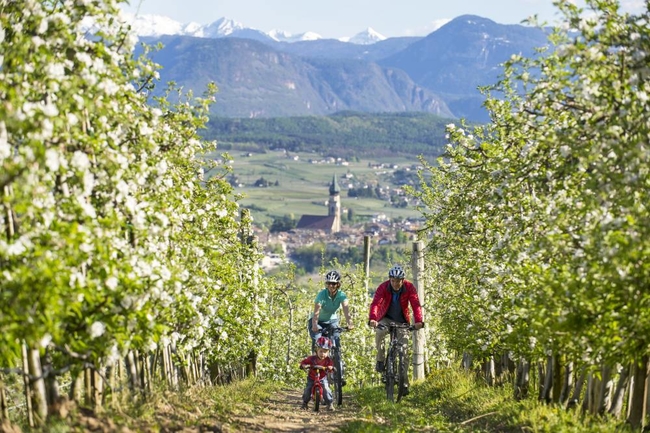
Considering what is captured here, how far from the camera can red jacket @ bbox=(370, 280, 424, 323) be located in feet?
50.6

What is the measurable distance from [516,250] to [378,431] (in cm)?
308

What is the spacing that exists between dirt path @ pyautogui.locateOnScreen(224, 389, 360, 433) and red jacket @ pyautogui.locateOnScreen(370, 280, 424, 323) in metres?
1.94

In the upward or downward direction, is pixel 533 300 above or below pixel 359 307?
above

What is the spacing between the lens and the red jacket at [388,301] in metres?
15.4

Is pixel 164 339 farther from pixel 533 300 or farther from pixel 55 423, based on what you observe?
pixel 533 300

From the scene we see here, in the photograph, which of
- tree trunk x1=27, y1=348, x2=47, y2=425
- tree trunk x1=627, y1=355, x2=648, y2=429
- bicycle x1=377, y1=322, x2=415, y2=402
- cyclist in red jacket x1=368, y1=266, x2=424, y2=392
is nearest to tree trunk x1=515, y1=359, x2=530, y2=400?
cyclist in red jacket x1=368, y1=266, x2=424, y2=392

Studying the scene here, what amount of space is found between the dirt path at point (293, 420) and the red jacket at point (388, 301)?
194 cm

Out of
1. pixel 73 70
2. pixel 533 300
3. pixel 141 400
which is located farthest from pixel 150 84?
pixel 533 300

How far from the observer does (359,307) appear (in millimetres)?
34750

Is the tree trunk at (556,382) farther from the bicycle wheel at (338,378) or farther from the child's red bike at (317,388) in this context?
the bicycle wheel at (338,378)

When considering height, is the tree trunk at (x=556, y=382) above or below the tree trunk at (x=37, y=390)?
below

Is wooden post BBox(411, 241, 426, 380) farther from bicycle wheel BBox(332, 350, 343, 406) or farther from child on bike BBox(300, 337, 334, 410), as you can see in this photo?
child on bike BBox(300, 337, 334, 410)

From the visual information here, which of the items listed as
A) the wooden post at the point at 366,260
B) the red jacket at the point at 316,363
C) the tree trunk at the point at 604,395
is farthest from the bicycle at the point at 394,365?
the wooden post at the point at 366,260

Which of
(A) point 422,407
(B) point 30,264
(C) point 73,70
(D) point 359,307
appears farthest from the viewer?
(D) point 359,307
